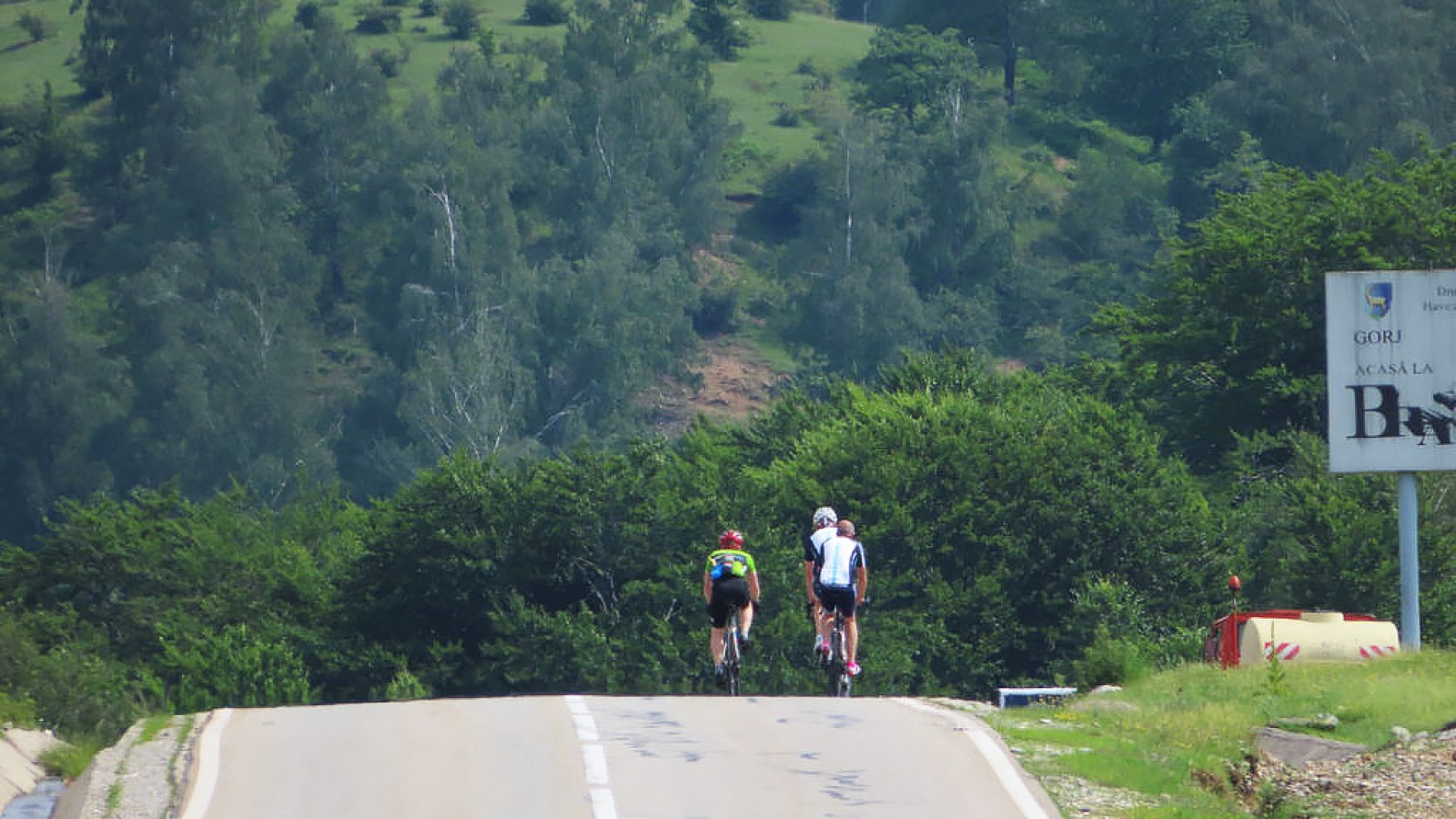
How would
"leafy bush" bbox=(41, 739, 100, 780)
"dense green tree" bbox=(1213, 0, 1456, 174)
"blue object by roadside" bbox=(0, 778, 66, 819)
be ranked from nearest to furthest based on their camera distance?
"blue object by roadside" bbox=(0, 778, 66, 819)
"leafy bush" bbox=(41, 739, 100, 780)
"dense green tree" bbox=(1213, 0, 1456, 174)

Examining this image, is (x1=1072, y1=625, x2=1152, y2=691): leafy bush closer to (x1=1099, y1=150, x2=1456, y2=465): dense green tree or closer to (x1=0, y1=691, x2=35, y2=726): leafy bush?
(x1=0, y1=691, x2=35, y2=726): leafy bush

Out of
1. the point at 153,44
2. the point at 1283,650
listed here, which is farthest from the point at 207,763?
the point at 153,44

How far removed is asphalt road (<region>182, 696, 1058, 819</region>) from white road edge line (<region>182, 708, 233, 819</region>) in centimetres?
2

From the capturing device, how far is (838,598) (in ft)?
68.2

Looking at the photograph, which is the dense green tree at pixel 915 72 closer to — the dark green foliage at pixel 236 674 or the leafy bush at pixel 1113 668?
the dark green foliage at pixel 236 674

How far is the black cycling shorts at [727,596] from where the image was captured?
2123 centimetres

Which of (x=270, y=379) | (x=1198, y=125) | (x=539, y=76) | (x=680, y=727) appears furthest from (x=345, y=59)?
(x=680, y=727)

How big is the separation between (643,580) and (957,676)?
6.26 meters

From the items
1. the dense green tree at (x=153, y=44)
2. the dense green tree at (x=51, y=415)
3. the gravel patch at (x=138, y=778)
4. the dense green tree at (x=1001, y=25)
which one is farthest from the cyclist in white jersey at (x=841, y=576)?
the dense green tree at (x=1001, y=25)

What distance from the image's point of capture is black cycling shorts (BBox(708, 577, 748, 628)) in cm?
2123

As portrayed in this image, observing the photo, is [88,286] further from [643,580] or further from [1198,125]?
[643,580]

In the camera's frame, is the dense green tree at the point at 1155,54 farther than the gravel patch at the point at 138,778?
Yes

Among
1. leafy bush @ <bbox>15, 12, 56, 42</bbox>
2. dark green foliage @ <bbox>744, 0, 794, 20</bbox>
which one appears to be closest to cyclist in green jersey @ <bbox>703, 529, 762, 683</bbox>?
leafy bush @ <bbox>15, 12, 56, 42</bbox>

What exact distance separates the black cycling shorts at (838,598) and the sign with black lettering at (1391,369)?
8.49 meters
